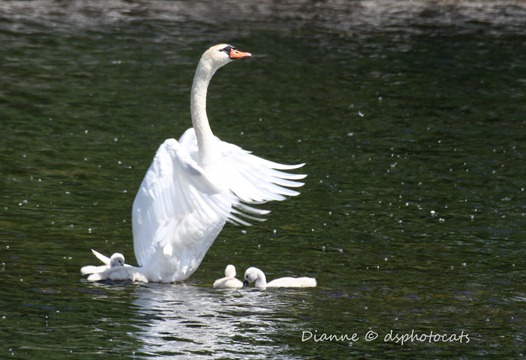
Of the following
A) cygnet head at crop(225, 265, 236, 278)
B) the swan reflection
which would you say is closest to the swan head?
cygnet head at crop(225, 265, 236, 278)

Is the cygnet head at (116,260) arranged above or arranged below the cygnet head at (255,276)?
above

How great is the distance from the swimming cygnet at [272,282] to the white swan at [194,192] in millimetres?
604

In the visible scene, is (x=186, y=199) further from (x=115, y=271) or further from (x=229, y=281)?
(x=115, y=271)

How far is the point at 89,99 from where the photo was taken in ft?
82.8

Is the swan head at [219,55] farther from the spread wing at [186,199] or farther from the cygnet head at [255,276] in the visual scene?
the cygnet head at [255,276]

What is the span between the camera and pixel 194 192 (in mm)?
13469

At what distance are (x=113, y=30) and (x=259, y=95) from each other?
896cm

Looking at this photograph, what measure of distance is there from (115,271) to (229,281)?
4.27ft

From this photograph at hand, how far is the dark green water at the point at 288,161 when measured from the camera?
12.6 meters

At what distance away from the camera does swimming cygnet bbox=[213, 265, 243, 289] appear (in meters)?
13.9

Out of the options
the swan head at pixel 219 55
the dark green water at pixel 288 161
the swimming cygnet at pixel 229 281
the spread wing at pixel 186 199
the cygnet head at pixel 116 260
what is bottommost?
the dark green water at pixel 288 161

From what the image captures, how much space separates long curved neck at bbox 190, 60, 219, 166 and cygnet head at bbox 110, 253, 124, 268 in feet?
4.68

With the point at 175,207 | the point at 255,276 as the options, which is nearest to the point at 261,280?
the point at 255,276

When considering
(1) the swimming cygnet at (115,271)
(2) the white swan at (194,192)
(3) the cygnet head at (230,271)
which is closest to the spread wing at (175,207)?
(2) the white swan at (194,192)
